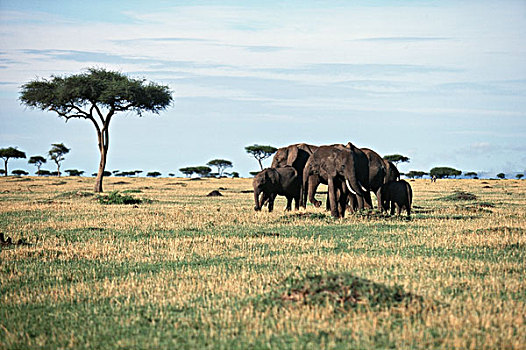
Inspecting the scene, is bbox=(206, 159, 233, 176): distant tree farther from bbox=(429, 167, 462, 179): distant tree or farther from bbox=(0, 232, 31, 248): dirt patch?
bbox=(0, 232, 31, 248): dirt patch

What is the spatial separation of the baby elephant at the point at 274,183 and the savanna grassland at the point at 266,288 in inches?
266

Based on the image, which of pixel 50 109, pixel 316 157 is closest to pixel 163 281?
pixel 316 157

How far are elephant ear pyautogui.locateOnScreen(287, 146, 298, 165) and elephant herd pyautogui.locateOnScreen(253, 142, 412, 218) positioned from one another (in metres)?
0.05

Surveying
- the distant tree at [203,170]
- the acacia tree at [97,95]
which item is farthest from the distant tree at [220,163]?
the acacia tree at [97,95]

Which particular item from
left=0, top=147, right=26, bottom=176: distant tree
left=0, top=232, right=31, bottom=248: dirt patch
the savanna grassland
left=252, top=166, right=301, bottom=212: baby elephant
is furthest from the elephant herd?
left=0, top=147, right=26, bottom=176: distant tree

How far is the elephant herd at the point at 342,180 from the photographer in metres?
20.7

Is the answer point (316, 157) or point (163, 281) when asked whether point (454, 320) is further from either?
point (316, 157)

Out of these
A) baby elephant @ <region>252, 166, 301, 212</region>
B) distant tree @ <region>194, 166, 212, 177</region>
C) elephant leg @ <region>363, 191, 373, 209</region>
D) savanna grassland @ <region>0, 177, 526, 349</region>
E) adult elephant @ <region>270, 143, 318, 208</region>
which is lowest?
savanna grassland @ <region>0, 177, 526, 349</region>

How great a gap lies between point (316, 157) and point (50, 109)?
32543 mm

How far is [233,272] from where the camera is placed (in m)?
10.6

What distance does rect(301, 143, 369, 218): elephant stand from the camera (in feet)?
67.5

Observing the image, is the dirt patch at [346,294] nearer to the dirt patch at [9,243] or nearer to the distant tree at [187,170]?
the dirt patch at [9,243]

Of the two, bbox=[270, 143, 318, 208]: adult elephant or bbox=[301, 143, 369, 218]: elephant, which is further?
bbox=[270, 143, 318, 208]: adult elephant

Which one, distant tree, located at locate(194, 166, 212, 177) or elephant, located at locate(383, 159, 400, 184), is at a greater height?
distant tree, located at locate(194, 166, 212, 177)
